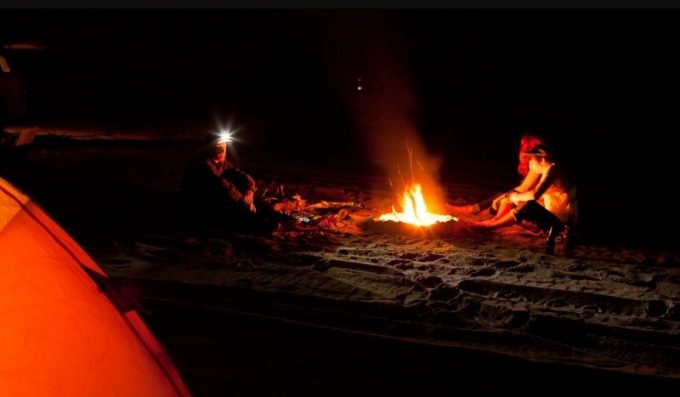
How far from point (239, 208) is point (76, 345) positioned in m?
4.99

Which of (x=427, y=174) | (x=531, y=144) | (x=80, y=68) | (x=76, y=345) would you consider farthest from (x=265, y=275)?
(x=80, y=68)

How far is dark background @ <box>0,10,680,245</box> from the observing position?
12.3 meters

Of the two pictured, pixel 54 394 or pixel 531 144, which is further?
pixel 531 144

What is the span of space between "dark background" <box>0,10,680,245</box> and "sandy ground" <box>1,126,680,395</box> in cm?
188

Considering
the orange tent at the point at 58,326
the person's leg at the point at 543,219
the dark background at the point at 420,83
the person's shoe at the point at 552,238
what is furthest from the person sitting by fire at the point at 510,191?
the orange tent at the point at 58,326

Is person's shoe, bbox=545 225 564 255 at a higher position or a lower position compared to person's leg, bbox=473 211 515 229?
lower

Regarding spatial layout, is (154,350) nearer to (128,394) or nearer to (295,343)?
(128,394)

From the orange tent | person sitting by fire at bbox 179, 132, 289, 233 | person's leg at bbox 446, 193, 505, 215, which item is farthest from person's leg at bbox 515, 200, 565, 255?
the orange tent

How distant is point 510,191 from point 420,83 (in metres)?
13.6

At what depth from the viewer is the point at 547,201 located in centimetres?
768

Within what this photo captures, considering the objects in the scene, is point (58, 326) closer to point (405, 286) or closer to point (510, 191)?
point (405, 286)

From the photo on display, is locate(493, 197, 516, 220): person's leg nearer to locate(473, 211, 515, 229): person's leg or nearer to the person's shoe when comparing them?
locate(473, 211, 515, 229): person's leg

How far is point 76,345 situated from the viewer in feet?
9.91

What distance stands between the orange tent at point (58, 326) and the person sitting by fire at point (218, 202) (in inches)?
177
